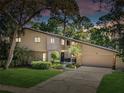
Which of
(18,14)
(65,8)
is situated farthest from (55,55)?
(65,8)

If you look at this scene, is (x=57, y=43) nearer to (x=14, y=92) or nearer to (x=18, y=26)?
(x=18, y=26)

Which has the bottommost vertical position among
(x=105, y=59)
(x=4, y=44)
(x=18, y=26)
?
(x=105, y=59)

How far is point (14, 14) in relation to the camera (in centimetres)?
3278

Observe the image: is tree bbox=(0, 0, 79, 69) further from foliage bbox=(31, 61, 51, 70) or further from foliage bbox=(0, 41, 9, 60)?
foliage bbox=(31, 61, 51, 70)

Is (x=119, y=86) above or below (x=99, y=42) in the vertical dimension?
below

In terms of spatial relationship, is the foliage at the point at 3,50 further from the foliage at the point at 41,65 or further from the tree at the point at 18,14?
the foliage at the point at 41,65

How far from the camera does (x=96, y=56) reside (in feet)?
126

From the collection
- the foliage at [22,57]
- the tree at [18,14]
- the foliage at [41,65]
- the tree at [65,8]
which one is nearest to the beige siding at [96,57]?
the foliage at [41,65]

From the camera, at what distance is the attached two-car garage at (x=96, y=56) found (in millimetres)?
37688

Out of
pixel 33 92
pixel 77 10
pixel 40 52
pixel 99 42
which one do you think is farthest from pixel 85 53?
pixel 33 92

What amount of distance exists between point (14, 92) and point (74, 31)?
4163 centimetres

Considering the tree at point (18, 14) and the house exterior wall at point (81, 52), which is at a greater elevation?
the tree at point (18, 14)

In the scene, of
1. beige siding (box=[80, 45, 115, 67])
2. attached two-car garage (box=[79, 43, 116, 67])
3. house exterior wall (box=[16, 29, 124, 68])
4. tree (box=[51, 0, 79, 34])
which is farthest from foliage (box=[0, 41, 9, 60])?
beige siding (box=[80, 45, 115, 67])

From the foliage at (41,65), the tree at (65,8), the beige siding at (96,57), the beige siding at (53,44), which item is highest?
the tree at (65,8)
